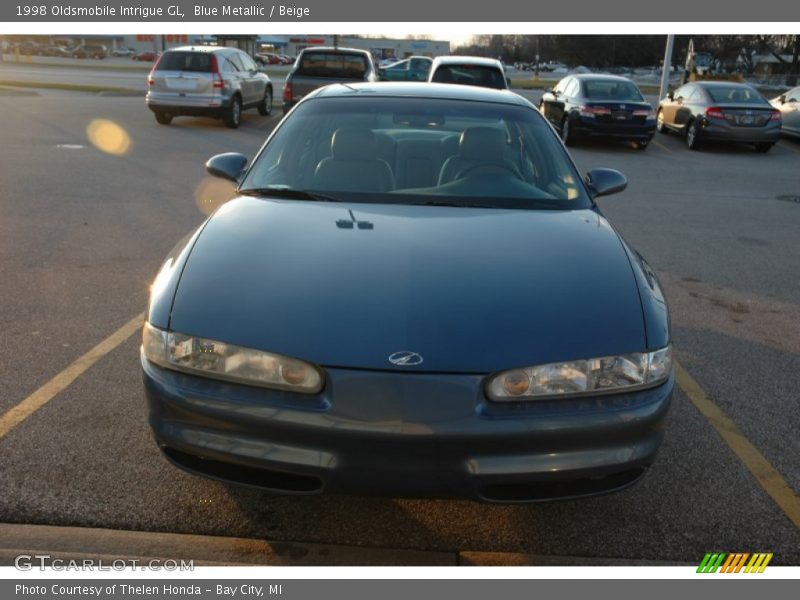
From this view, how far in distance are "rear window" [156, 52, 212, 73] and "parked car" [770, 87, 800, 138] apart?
12.8 m

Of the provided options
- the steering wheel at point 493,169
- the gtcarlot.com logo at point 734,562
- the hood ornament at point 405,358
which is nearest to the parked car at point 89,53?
the steering wheel at point 493,169

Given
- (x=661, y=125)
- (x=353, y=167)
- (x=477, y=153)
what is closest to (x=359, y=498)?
(x=353, y=167)

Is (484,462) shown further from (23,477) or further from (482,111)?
(482,111)

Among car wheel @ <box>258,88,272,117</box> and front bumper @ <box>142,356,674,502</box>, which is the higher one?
front bumper @ <box>142,356,674,502</box>

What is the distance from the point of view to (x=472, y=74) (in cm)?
1462

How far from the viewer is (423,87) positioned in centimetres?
460

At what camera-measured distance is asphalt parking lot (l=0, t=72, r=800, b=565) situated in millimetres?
2814

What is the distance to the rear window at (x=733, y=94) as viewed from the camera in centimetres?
1579

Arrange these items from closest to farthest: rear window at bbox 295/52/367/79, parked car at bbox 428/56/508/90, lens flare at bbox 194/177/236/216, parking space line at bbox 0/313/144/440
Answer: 1. parking space line at bbox 0/313/144/440
2. lens flare at bbox 194/177/236/216
3. parked car at bbox 428/56/508/90
4. rear window at bbox 295/52/367/79

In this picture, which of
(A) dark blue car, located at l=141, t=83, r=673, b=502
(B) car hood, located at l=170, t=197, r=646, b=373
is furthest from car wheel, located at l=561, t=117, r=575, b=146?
Result: (A) dark blue car, located at l=141, t=83, r=673, b=502

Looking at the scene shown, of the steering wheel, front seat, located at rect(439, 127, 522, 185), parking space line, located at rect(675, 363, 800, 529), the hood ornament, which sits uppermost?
front seat, located at rect(439, 127, 522, 185)

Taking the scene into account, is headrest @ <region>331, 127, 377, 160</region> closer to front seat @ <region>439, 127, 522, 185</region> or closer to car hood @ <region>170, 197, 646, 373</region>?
front seat @ <region>439, 127, 522, 185</region>

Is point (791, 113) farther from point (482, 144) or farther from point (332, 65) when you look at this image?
point (482, 144)

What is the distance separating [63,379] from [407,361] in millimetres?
2418
